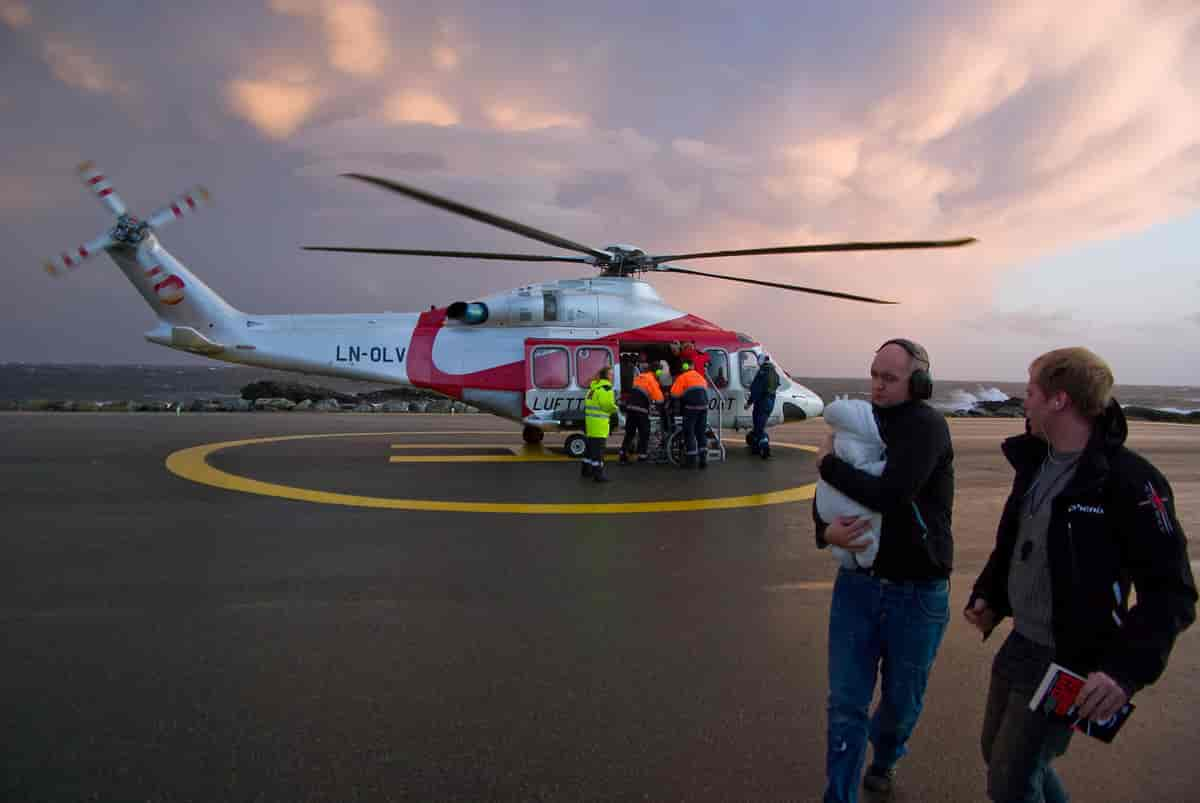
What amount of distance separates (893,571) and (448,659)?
256 cm

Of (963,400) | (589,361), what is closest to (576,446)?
(589,361)

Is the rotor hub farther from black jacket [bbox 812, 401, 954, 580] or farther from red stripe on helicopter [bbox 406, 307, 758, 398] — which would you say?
black jacket [bbox 812, 401, 954, 580]

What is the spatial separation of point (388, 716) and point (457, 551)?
305 cm

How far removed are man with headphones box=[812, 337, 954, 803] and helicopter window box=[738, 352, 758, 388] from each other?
11234 mm

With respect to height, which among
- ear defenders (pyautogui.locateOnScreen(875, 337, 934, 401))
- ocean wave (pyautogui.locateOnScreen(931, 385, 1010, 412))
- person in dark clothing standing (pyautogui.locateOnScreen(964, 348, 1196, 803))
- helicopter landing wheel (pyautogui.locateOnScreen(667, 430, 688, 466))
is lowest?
ocean wave (pyautogui.locateOnScreen(931, 385, 1010, 412))

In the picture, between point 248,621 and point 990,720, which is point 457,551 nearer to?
point 248,621

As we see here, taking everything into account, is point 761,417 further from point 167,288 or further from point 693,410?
point 167,288

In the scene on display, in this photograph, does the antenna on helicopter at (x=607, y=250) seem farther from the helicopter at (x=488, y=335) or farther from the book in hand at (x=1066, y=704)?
the book in hand at (x=1066, y=704)

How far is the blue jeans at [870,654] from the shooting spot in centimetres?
267

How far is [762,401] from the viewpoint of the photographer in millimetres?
13711

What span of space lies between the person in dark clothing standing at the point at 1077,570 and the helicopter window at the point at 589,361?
11.0 metres

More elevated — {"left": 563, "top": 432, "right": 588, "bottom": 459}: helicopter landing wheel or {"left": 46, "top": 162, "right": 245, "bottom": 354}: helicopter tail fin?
{"left": 46, "top": 162, "right": 245, "bottom": 354}: helicopter tail fin

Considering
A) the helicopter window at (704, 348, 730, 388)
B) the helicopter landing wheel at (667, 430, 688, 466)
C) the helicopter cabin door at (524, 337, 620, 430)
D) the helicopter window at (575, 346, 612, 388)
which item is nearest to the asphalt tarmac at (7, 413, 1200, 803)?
the helicopter landing wheel at (667, 430, 688, 466)

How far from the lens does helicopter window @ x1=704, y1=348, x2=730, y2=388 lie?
13875mm
